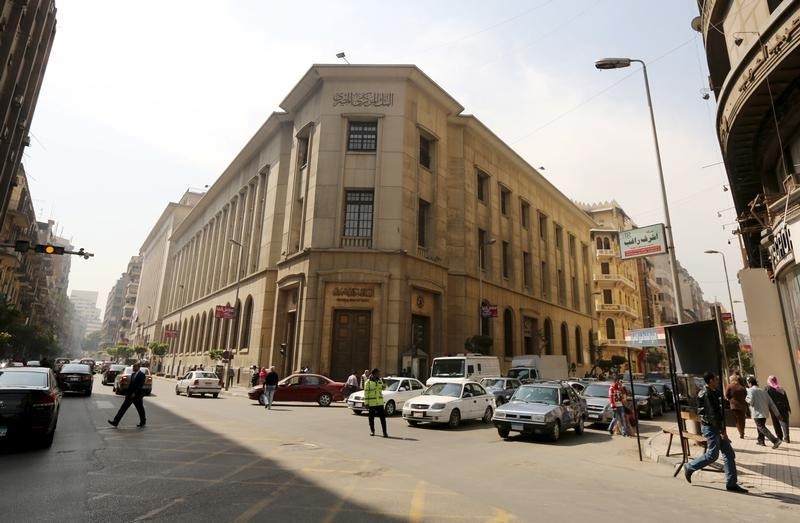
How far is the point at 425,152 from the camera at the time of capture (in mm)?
33656

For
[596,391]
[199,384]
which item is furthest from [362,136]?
[596,391]

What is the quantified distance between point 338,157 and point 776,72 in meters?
23.9

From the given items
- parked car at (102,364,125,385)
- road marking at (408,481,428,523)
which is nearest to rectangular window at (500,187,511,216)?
parked car at (102,364,125,385)

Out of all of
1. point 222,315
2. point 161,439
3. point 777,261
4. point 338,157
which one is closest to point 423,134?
point 338,157

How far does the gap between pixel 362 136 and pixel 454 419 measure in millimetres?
21896

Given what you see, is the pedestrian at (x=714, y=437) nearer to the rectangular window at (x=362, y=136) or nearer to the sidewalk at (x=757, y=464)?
the sidewalk at (x=757, y=464)

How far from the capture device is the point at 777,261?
1334cm

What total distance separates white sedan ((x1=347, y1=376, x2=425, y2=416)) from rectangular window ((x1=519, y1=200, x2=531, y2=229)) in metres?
31.7

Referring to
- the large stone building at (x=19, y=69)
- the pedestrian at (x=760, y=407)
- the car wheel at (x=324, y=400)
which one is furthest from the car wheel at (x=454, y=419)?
the large stone building at (x=19, y=69)

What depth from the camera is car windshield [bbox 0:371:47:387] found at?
8.84 m

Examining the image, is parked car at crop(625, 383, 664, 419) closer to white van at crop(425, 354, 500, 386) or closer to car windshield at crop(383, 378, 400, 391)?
white van at crop(425, 354, 500, 386)

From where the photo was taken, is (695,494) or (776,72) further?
(776,72)

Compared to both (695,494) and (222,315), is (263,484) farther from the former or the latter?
(222,315)

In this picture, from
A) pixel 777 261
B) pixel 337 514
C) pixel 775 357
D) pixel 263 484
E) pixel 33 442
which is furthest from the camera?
pixel 775 357
